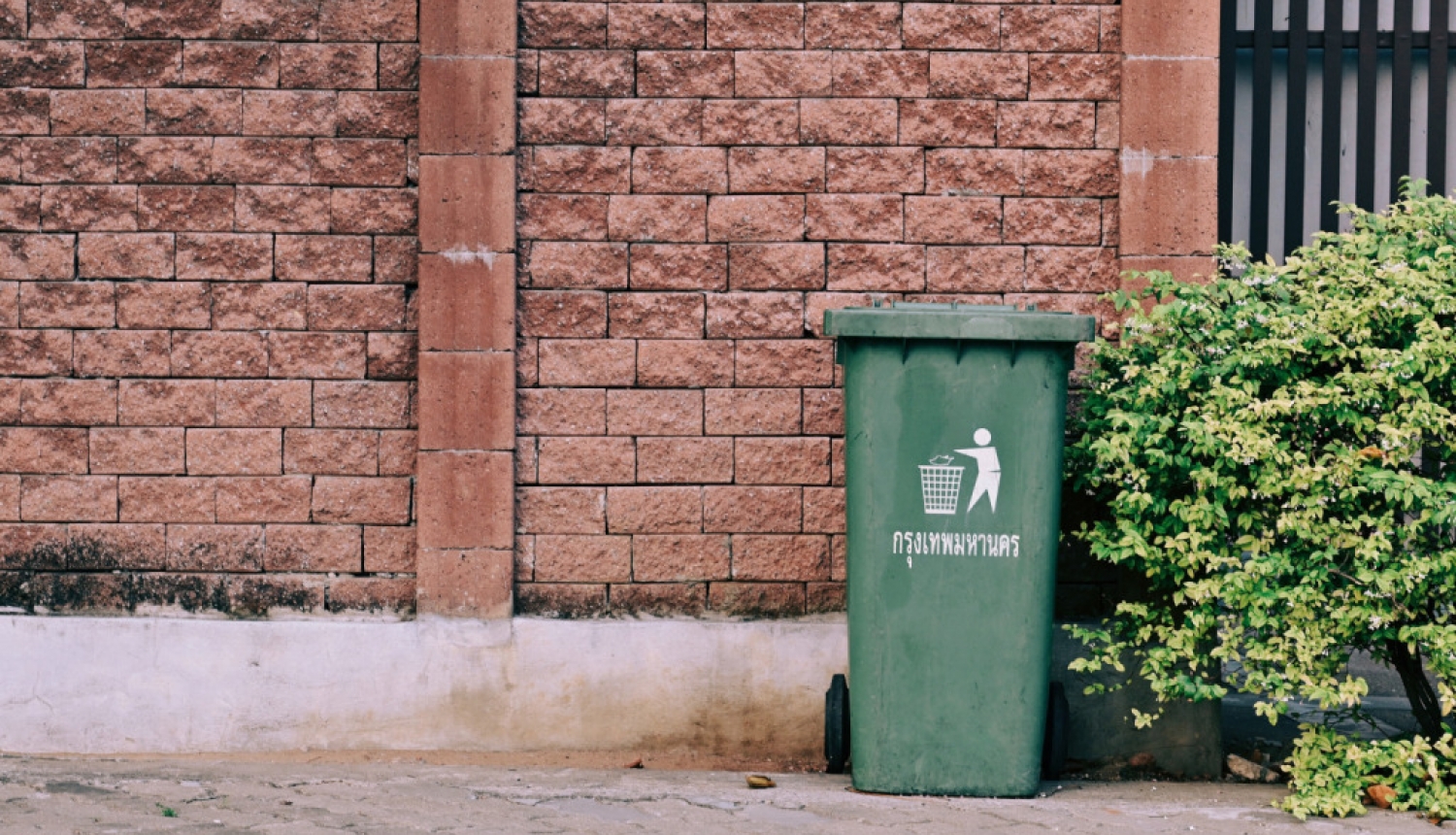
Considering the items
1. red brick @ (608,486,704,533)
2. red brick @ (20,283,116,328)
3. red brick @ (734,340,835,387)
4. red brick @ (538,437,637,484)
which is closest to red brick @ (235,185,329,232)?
red brick @ (20,283,116,328)

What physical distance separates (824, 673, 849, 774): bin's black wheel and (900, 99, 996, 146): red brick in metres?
2.17

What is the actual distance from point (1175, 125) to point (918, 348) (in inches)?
62.9

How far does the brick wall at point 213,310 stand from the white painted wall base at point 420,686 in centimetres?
20

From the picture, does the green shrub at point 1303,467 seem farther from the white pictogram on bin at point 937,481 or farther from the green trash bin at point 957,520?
the white pictogram on bin at point 937,481

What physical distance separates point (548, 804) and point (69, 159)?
3.22 metres

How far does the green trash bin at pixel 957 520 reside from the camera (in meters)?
4.76

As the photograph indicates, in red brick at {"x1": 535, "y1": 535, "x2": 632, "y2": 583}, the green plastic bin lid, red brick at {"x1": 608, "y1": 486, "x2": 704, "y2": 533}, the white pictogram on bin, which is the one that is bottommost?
red brick at {"x1": 535, "y1": 535, "x2": 632, "y2": 583}

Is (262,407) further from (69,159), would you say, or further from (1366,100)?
(1366,100)

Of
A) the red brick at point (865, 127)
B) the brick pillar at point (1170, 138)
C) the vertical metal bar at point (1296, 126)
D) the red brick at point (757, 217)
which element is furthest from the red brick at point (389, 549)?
the vertical metal bar at point (1296, 126)

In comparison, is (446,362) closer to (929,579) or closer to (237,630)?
(237,630)

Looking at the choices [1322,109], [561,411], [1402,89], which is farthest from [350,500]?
[1402,89]

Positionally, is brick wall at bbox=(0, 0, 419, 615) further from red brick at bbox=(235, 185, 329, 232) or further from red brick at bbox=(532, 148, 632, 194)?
red brick at bbox=(532, 148, 632, 194)

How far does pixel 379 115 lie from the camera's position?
18.5 ft

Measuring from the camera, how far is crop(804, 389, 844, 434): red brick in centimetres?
561
